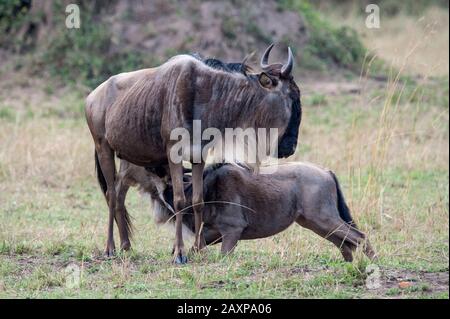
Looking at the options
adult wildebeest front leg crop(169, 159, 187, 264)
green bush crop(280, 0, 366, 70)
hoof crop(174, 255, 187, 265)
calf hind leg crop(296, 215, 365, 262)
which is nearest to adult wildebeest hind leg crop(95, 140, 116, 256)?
adult wildebeest front leg crop(169, 159, 187, 264)

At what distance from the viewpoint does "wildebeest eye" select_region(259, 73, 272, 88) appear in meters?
7.06

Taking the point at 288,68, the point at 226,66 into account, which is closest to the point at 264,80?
the point at 288,68

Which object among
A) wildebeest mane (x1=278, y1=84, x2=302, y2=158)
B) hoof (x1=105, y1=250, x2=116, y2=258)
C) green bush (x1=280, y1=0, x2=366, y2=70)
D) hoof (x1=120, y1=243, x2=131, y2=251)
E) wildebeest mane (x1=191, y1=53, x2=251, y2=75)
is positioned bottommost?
hoof (x1=120, y1=243, x2=131, y2=251)

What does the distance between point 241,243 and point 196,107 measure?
2.08 metres

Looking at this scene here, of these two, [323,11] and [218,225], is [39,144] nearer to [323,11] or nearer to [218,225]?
[218,225]

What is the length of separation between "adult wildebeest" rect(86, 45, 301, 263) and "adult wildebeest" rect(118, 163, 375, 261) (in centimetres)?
51

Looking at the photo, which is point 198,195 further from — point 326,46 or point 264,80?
point 326,46

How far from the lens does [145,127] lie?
7.29 metres

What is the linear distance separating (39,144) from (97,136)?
396 centimetres

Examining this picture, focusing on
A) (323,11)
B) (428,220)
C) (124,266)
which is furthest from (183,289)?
(323,11)

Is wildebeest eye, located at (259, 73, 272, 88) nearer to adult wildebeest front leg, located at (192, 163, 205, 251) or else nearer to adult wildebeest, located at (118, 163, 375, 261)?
adult wildebeest front leg, located at (192, 163, 205, 251)

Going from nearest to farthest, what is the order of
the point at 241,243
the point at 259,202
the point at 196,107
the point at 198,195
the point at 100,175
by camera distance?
the point at 196,107 < the point at 198,195 < the point at 259,202 < the point at 100,175 < the point at 241,243

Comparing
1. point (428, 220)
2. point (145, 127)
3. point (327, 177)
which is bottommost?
point (428, 220)

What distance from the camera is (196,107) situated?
23.3 ft
